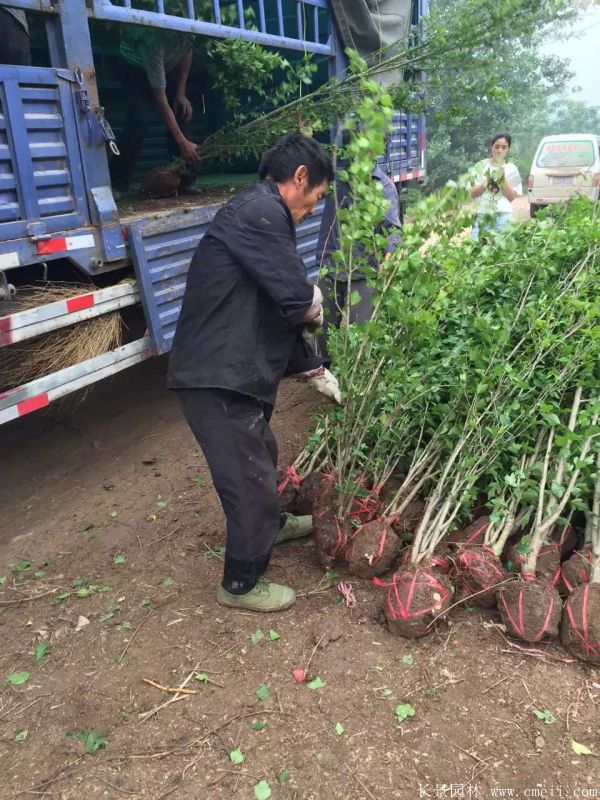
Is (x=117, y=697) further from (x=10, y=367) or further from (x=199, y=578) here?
(x=10, y=367)

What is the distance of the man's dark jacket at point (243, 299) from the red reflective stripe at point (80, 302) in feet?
3.71

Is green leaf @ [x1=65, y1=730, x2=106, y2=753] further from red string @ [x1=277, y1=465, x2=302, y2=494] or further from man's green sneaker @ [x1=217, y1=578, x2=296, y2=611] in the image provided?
red string @ [x1=277, y1=465, x2=302, y2=494]

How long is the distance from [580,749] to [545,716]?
0.47ft

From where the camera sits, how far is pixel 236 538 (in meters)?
2.65

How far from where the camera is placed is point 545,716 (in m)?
2.17

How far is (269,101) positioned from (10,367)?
152 inches

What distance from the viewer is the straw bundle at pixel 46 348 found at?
3402 millimetres

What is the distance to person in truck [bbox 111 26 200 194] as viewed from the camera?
15.2 ft

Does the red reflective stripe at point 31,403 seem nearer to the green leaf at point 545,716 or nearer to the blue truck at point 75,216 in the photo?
the blue truck at point 75,216

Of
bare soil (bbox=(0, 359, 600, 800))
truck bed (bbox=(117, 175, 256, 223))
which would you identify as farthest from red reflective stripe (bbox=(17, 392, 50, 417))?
truck bed (bbox=(117, 175, 256, 223))

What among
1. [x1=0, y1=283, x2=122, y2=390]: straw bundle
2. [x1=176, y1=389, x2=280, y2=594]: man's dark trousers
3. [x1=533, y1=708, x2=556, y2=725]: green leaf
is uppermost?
[x1=0, y1=283, x2=122, y2=390]: straw bundle

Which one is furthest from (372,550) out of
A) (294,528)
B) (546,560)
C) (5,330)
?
(5,330)

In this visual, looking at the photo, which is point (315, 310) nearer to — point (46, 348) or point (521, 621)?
point (521, 621)

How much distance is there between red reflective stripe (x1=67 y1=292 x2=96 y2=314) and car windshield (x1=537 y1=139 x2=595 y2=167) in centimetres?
1387
